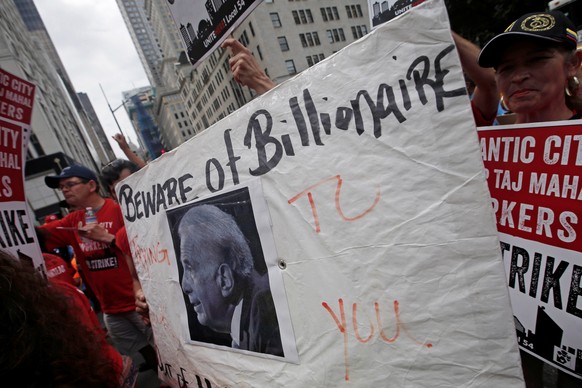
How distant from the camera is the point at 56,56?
320 feet

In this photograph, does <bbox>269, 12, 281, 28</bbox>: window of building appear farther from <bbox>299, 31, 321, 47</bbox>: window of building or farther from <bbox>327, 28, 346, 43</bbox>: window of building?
<bbox>327, 28, 346, 43</bbox>: window of building

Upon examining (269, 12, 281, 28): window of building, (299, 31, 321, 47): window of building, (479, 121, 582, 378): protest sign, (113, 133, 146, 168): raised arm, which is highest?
(269, 12, 281, 28): window of building

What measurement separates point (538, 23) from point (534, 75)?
0.70 ft

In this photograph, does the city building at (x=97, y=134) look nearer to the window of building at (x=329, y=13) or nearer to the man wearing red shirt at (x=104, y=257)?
the window of building at (x=329, y=13)

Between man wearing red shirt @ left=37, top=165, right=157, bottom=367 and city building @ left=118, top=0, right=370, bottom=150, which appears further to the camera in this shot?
city building @ left=118, top=0, right=370, bottom=150

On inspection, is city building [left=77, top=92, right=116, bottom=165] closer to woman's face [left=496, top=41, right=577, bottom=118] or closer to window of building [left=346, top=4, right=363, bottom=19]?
window of building [left=346, top=4, right=363, bottom=19]

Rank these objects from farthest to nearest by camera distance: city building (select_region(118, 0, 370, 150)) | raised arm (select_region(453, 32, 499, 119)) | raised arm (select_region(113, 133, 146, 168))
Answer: city building (select_region(118, 0, 370, 150)) < raised arm (select_region(113, 133, 146, 168)) < raised arm (select_region(453, 32, 499, 119))

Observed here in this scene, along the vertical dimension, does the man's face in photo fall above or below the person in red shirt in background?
below

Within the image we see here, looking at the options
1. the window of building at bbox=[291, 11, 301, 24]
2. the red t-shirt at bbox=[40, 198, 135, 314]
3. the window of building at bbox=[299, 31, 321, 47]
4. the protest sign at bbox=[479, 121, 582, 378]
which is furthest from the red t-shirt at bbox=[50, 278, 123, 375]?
the window of building at bbox=[291, 11, 301, 24]

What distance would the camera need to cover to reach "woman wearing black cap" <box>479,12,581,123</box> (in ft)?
4.20

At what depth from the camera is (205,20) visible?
1.74 metres

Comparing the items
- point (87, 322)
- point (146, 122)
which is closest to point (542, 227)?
point (87, 322)

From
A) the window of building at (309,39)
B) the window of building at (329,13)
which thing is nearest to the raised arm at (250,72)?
the window of building at (309,39)

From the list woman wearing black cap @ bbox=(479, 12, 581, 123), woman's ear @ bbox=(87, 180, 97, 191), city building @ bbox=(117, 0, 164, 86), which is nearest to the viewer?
woman wearing black cap @ bbox=(479, 12, 581, 123)
